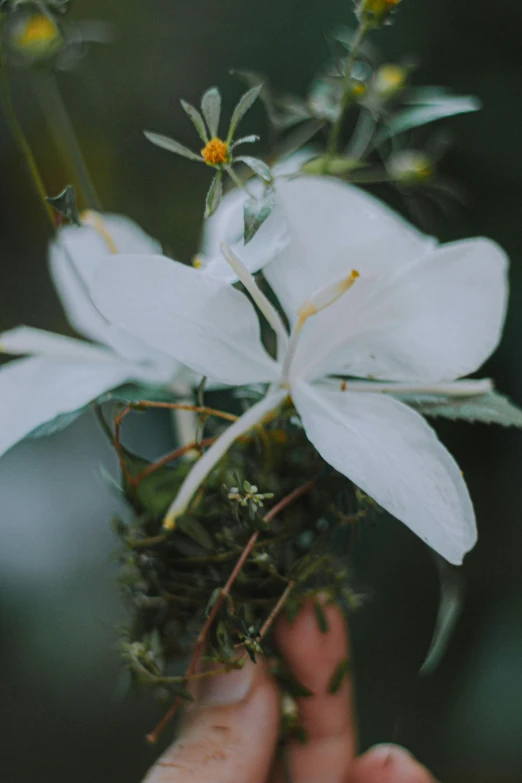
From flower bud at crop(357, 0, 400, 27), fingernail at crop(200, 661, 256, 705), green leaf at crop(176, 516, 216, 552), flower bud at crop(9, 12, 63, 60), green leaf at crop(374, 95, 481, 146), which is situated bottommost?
fingernail at crop(200, 661, 256, 705)

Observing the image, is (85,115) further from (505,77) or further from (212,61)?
(505,77)

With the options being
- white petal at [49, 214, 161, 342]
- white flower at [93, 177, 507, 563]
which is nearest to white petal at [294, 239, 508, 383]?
white flower at [93, 177, 507, 563]

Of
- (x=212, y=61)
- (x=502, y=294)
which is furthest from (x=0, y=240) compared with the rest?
(x=502, y=294)

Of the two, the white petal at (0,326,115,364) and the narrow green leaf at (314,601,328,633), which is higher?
the white petal at (0,326,115,364)

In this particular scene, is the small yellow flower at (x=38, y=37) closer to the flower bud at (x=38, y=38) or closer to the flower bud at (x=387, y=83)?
the flower bud at (x=38, y=38)

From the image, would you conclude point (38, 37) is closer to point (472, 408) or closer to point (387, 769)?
point (472, 408)

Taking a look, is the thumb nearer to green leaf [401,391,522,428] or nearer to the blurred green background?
green leaf [401,391,522,428]
